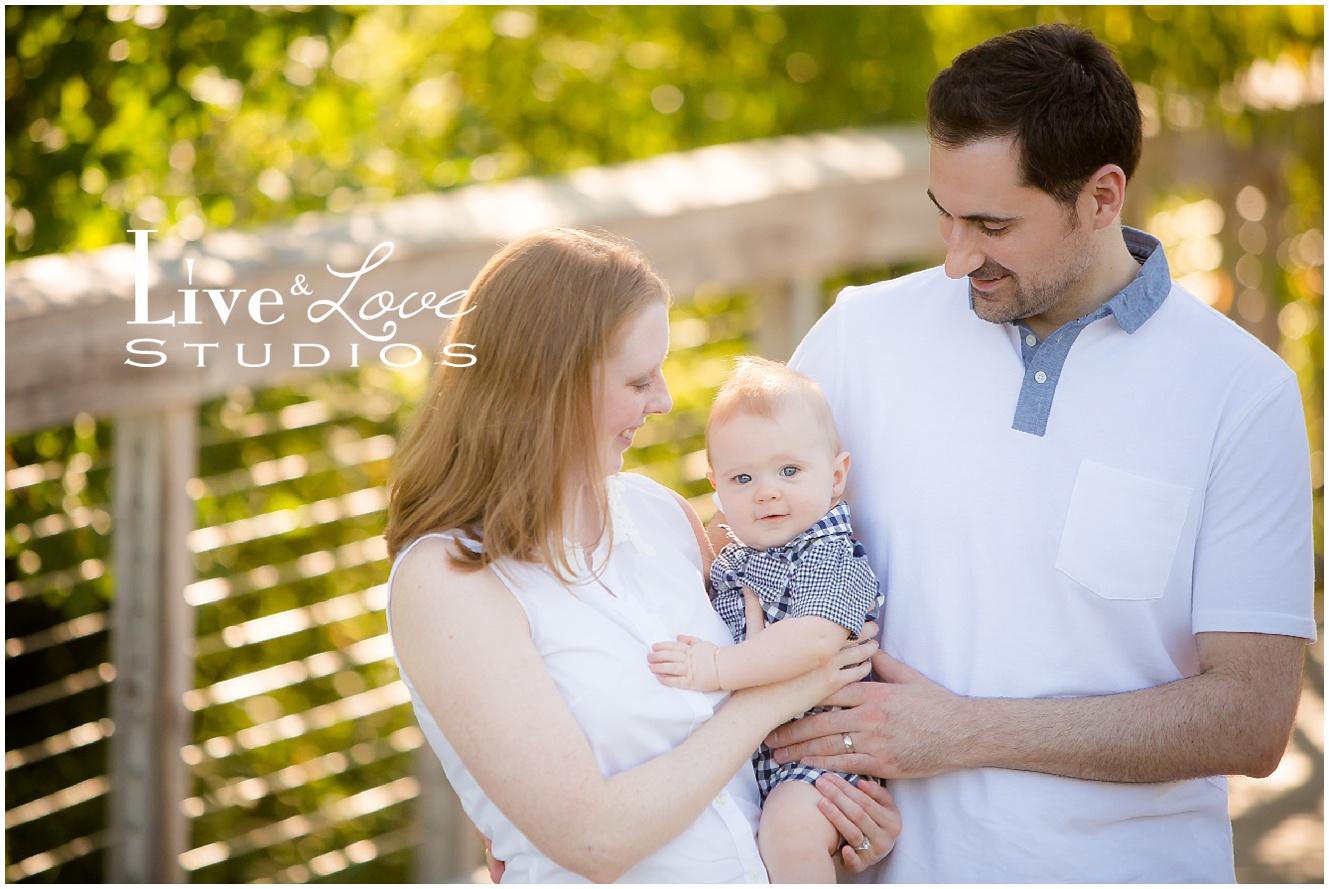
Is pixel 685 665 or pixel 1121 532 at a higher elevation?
pixel 1121 532

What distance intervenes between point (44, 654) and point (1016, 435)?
225cm

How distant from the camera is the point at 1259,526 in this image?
5.56 ft

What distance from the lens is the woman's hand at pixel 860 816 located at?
1.73 metres

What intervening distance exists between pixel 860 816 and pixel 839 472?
1.56ft

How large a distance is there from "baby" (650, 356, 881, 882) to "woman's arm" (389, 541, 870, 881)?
17cm

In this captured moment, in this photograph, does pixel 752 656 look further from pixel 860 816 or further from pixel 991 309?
pixel 991 309

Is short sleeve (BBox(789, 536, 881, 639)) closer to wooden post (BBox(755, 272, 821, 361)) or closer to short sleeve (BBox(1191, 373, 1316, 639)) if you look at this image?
short sleeve (BBox(1191, 373, 1316, 639))

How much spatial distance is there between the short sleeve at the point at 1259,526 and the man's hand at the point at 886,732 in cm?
37

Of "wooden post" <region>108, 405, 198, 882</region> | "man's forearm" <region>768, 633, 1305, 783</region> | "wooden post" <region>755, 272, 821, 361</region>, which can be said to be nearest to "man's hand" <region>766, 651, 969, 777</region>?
"man's forearm" <region>768, 633, 1305, 783</region>

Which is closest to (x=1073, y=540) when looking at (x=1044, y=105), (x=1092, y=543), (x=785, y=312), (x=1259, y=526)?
(x=1092, y=543)

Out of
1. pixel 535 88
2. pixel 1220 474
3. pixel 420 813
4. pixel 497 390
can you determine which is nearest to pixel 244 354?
pixel 497 390

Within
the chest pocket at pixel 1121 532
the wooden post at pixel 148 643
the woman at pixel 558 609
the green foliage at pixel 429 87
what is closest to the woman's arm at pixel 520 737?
the woman at pixel 558 609

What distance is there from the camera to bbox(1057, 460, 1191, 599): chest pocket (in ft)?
5.63

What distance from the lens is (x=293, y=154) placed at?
143 inches
